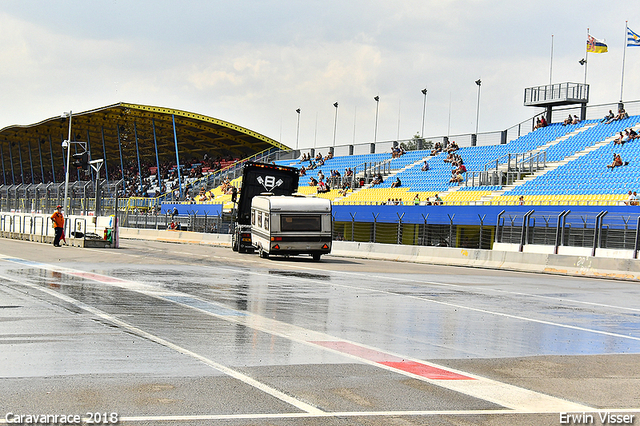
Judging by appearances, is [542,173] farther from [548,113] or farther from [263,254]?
[263,254]

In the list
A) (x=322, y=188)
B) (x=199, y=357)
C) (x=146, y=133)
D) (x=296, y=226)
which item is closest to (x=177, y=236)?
(x=322, y=188)

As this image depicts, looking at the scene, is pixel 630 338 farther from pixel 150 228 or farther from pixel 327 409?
pixel 150 228

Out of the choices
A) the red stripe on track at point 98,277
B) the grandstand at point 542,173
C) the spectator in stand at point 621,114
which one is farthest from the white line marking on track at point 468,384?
the spectator in stand at point 621,114

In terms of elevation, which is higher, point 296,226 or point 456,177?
point 456,177

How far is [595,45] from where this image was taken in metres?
50.1

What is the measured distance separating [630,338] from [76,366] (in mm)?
8022

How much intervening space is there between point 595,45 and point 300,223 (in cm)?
2995

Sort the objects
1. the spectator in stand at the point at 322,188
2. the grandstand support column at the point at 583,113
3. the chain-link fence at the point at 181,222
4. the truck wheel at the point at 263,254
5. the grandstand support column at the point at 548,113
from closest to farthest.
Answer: the truck wheel at the point at 263,254 → the grandstand support column at the point at 583,113 → the chain-link fence at the point at 181,222 → the grandstand support column at the point at 548,113 → the spectator in stand at the point at 322,188

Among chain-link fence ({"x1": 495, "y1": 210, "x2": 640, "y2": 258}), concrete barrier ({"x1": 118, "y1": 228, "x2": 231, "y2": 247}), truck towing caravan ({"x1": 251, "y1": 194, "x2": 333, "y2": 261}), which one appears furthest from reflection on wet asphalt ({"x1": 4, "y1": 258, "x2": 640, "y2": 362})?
concrete barrier ({"x1": 118, "y1": 228, "x2": 231, "y2": 247})

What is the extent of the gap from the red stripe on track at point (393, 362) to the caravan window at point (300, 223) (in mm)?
20389

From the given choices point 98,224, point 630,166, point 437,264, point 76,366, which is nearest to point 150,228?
point 98,224

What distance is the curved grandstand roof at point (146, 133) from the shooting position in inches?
2936

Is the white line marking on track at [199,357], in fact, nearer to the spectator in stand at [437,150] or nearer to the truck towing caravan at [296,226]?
the truck towing caravan at [296,226]

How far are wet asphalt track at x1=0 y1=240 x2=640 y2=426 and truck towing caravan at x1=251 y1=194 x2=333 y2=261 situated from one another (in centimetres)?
1255
